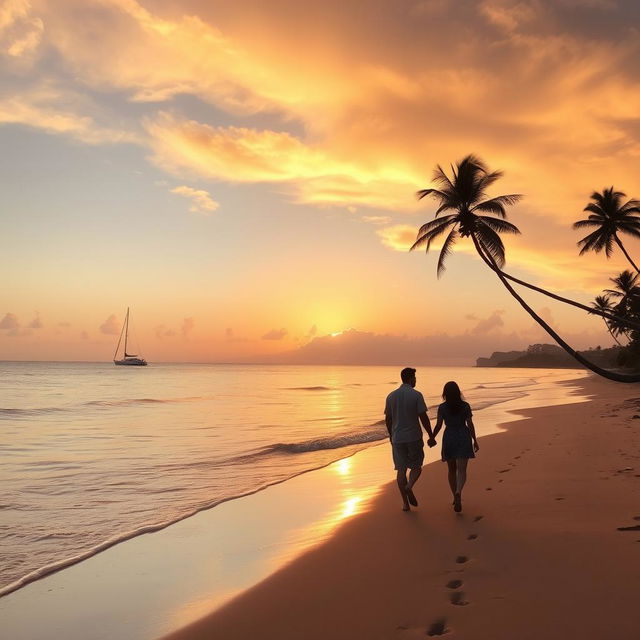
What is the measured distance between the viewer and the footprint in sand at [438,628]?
14.0 ft

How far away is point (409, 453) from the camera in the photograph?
8031 mm

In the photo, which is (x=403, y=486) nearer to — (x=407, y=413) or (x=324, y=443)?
(x=407, y=413)

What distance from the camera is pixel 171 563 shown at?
6.80 m

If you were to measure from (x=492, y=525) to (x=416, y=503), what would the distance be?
1.52 metres

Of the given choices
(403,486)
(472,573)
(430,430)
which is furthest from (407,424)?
(472,573)

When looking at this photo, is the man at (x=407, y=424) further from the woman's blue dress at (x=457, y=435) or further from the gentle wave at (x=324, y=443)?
the gentle wave at (x=324, y=443)

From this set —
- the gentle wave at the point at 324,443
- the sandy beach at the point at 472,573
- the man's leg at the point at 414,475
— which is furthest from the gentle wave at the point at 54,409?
the sandy beach at the point at 472,573

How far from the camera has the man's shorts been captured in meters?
7.97

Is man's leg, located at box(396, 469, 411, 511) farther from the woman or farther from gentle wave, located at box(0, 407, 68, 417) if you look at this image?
gentle wave, located at box(0, 407, 68, 417)

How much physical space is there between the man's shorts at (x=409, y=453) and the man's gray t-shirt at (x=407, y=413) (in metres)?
0.08

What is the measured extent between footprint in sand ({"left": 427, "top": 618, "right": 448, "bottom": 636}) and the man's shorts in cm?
356

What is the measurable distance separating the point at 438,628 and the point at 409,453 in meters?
3.74

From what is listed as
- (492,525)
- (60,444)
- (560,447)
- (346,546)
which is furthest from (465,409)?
(60,444)

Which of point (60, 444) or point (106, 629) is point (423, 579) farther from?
point (60, 444)
